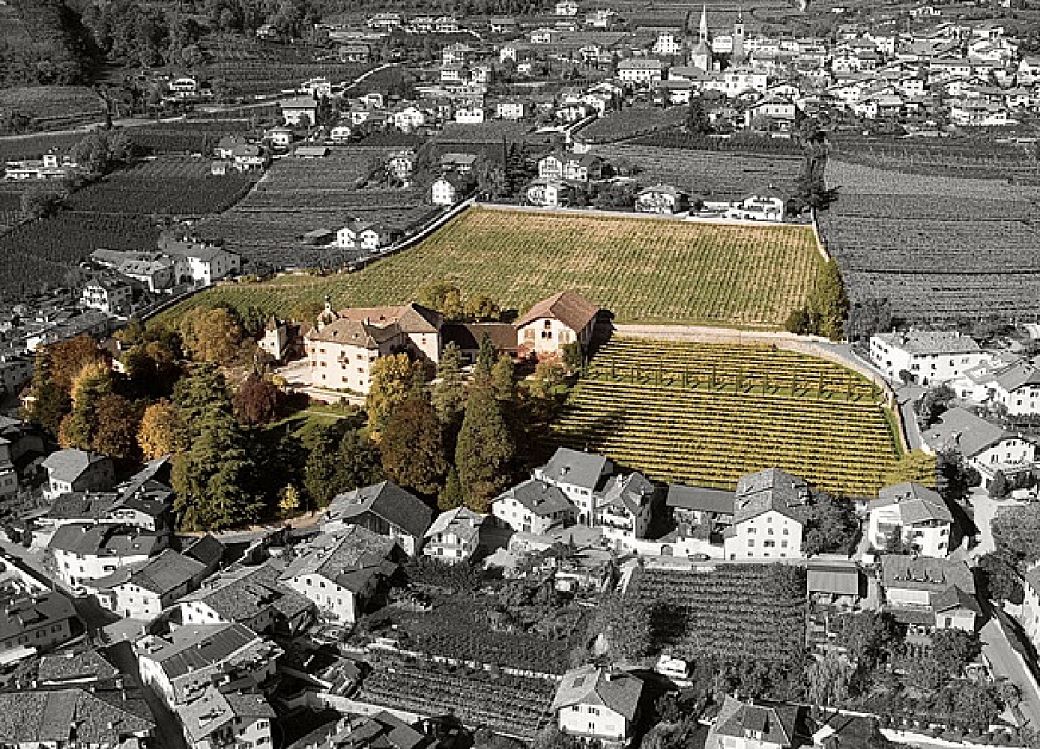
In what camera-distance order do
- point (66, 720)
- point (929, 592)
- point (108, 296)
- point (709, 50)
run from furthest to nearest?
point (709, 50) < point (108, 296) < point (929, 592) < point (66, 720)

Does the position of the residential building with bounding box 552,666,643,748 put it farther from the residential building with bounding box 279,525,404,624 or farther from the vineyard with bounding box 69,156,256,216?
the vineyard with bounding box 69,156,256,216

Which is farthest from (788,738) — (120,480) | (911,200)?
(911,200)

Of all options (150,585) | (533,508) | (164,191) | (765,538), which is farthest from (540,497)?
(164,191)

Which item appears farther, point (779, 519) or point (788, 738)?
point (779, 519)

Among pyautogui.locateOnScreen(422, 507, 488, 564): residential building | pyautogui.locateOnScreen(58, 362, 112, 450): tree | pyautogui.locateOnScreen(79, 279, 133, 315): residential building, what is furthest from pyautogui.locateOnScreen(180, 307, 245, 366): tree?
pyautogui.locateOnScreen(422, 507, 488, 564): residential building

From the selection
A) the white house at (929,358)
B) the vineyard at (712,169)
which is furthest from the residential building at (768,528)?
the vineyard at (712,169)

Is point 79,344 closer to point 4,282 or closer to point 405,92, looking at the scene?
point 4,282

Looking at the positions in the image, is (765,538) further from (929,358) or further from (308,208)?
(308,208)

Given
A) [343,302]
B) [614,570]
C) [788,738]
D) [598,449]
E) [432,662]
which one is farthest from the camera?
[343,302]
